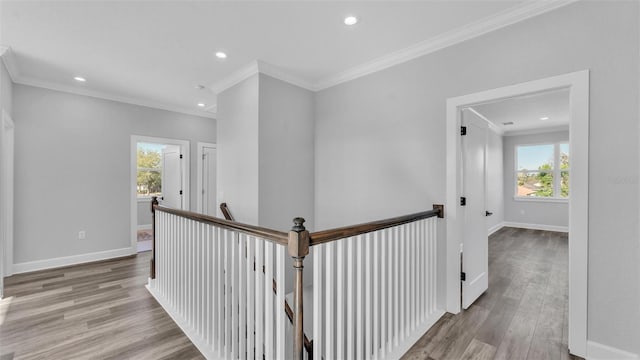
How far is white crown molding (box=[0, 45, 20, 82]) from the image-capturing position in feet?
9.03

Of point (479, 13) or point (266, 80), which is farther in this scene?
→ point (266, 80)

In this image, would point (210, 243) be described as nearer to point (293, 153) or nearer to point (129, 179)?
point (293, 153)

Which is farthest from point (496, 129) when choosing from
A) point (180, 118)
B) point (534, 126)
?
point (180, 118)

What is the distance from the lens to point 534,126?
639 cm

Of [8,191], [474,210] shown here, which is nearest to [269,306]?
[474,210]

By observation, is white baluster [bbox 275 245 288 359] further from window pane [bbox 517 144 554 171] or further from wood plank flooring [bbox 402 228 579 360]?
window pane [bbox 517 144 554 171]

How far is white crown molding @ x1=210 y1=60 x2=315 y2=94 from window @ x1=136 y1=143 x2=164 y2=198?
148 inches

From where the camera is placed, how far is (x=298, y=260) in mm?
1321

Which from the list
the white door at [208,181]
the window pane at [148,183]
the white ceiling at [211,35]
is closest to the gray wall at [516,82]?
the white ceiling at [211,35]

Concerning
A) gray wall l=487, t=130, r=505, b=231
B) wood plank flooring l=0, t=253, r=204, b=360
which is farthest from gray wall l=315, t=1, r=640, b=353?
gray wall l=487, t=130, r=505, b=231

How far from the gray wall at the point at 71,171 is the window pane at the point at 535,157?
27.6 ft

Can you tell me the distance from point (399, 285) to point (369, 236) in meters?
0.62

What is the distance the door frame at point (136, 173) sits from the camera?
4.55m

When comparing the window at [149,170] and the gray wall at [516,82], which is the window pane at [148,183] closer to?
the window at [149,170]
